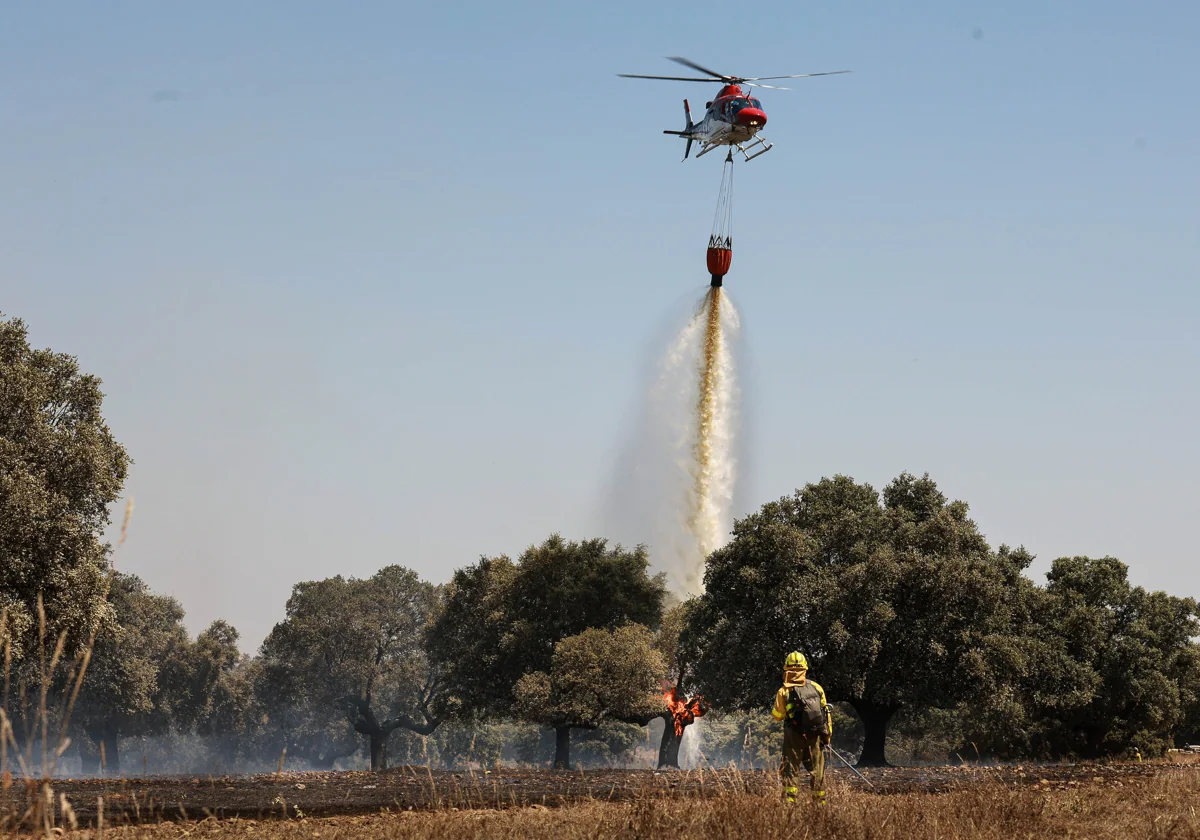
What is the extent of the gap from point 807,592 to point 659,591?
796 inches

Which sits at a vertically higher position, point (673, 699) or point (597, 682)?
point (597, 682)

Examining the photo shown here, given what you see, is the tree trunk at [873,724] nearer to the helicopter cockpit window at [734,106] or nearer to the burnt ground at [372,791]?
the burnt ground at [372,791]

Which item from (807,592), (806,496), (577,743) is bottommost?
(577,743)

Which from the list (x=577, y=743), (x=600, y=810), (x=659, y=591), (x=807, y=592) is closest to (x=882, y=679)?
(x=807, y=592)

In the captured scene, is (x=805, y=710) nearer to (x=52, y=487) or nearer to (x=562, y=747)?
(x=52, y=487)

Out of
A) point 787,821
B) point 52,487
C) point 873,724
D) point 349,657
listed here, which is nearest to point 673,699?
point 873,724

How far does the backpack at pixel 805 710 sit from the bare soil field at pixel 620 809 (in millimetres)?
935

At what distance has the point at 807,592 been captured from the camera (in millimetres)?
50625

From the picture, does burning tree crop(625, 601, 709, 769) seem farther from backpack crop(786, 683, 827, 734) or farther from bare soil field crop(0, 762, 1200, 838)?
backpack crop(786, 683, 827, 734)

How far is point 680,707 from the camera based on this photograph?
63000 mm

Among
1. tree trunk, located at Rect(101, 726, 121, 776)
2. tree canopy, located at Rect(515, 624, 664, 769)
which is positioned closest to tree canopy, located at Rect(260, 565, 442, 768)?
tree trunk, located at Rect(101, 726, 121, 776)

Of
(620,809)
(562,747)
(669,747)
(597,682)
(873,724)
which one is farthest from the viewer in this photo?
(562,747)

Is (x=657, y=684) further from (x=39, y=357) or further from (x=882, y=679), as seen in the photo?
(x=39, y=357)

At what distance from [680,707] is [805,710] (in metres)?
45.8
